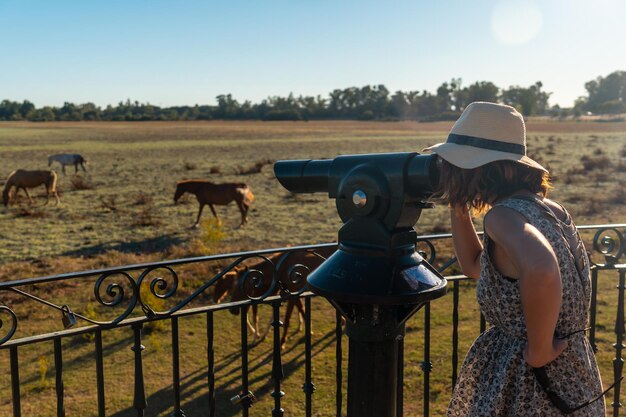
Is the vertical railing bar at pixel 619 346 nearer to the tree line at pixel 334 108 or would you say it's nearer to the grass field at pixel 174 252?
the grass field at pixel 174 252

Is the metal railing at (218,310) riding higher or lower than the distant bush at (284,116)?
lower

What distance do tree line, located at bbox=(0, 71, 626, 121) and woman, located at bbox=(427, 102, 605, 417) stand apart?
10594cm

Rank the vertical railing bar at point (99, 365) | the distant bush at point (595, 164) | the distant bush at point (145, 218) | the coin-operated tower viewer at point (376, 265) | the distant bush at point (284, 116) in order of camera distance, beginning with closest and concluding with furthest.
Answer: the coin-operated tower viewer at point (376, 265), the vertical railing bar at point (99, 365), the distant bush at point (145, 218), the distant bush at point (595, 164), the distant bush at point (284, 116)

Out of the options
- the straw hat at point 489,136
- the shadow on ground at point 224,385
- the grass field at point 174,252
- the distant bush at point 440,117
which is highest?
the distant bush at point 440,117

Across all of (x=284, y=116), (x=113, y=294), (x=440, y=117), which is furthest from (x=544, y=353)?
(x=284, y=116)

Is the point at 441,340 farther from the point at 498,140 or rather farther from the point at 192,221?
the point at 192,221

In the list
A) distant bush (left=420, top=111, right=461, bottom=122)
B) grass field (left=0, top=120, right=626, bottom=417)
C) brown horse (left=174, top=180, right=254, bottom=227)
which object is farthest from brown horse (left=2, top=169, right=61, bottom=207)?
distant bush (left=420, top=111, right=461, bottom=122)

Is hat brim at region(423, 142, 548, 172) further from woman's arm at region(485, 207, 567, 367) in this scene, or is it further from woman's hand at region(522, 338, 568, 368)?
→ woman's hand at region(522, 338, 568, 368)

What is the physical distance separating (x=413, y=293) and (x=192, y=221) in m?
14.5

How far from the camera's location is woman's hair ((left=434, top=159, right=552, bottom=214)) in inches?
65.0

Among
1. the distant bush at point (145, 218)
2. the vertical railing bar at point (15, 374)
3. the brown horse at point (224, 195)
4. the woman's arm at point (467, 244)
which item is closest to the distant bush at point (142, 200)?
the distant bush at point (145, 218)

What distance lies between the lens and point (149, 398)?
5.70m

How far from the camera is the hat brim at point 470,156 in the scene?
63.9 inches

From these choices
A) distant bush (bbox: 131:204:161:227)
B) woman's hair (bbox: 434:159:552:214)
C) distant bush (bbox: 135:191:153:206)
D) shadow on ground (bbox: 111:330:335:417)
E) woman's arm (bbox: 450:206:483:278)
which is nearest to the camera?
woman's hair (bbox: 434:159:552:214)
